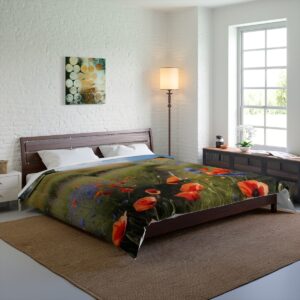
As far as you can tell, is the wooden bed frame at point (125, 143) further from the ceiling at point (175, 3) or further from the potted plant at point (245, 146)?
the ceiling at point (175, 3)

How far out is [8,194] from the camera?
5.79 metres

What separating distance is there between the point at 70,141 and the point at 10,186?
1134mm

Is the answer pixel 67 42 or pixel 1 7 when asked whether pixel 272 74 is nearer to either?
pixel 67 42

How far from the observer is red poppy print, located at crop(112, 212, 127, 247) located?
167 inches

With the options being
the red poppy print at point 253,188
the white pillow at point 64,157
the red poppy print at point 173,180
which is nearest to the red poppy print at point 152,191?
the red poppy print at point 173,180

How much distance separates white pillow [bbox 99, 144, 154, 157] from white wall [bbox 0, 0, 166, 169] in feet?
1.10

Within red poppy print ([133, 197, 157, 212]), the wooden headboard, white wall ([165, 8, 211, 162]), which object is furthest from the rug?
white wall ([165, 8, 211, 162])

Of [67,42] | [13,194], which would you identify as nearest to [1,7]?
[67,42]

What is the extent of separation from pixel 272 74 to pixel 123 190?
3246 millimetres

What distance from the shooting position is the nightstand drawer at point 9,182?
5.75 m

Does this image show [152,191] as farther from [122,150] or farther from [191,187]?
[122,150]

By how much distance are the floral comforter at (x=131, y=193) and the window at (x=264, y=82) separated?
5.01 feet

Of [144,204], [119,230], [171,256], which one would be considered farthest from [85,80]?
[171,256]

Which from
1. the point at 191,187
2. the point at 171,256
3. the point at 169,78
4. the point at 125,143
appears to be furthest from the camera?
the point at 169,78
